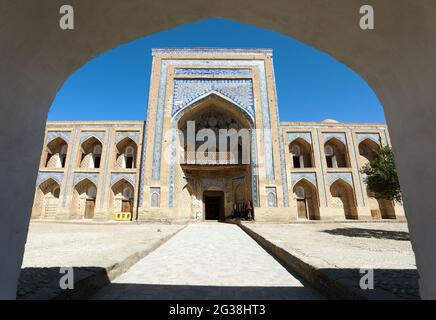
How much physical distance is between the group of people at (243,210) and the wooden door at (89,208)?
377 inches

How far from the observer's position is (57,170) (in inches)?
636

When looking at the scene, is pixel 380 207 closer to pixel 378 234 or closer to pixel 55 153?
pixel 378 234

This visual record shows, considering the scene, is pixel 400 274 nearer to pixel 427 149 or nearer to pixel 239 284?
pixel 239 284

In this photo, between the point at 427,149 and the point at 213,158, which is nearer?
the point at 427,149

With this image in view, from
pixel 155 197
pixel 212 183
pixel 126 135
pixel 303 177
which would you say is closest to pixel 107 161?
pixel 126 135

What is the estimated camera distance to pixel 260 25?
1848mm

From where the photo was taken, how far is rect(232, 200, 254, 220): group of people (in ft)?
44.2

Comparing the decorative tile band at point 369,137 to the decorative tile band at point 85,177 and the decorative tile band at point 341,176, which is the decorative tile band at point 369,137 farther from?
the decorative tile band at point 85,177

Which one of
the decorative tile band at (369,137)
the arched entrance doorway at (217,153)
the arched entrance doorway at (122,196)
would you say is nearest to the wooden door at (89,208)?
the arched entrance doorway at (122,196)

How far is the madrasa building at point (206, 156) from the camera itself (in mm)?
14180

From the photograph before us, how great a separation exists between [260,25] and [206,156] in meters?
14.8

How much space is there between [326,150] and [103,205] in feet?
50.5

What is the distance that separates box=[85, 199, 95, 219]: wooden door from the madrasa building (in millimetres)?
67
